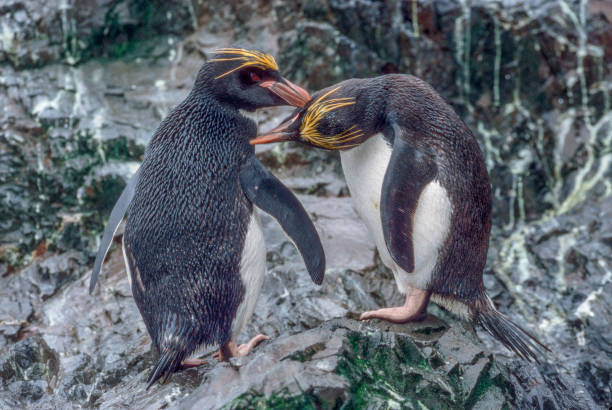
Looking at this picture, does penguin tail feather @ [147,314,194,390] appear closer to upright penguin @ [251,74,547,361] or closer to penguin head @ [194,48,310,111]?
upright penguin @ [251,74,547,361]

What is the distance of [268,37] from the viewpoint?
5.88 meters

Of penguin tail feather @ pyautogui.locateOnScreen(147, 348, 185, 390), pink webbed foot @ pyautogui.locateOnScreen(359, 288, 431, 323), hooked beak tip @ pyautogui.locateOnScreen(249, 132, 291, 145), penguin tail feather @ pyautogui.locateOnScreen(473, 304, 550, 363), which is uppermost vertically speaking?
hooked beak tip @ pyautogui.locateOnScreen(249, 132, 291, 145)

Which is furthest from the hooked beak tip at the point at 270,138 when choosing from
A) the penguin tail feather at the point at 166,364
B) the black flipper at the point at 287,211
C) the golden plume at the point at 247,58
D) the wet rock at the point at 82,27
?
the wet rock at the point at 82,27

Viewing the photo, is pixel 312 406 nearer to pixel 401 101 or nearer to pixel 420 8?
pixel 401 101

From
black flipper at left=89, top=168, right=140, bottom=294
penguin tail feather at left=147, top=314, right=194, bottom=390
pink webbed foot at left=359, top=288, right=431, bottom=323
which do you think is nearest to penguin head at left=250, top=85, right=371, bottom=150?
black flipper at left=89, top=168, right=140, bottom=294

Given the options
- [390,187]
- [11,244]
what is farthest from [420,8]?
[11,244]

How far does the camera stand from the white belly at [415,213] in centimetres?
293

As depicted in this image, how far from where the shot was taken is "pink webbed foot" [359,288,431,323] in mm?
3059

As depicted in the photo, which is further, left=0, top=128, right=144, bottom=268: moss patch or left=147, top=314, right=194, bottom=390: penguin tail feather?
left=0, top=128, right=144, bottom=268: moss patch

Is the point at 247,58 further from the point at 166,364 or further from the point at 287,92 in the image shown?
the point at 166,364

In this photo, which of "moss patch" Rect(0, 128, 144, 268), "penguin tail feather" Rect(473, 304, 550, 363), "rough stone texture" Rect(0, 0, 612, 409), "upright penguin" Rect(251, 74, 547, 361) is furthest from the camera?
"moss patch" Rect(0, 128, 144, 268)

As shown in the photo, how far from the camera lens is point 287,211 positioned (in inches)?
116

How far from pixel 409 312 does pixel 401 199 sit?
58 cm

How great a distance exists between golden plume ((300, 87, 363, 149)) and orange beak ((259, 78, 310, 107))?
0.07 m
